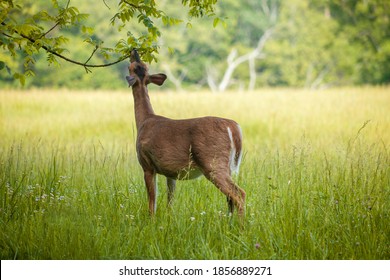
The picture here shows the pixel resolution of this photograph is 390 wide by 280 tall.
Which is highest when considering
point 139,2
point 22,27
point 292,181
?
point 139,2

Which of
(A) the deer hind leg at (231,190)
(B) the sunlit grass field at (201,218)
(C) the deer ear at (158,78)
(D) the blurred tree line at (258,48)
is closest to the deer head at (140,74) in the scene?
(C) the deer ear at (158,78)

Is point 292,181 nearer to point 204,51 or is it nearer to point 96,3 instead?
point 96,3

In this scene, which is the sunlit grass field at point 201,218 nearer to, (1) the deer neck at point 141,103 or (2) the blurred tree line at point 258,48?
(1) the deer neck at point 141,103

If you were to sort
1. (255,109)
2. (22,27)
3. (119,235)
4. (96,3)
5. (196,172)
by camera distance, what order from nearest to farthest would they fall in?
(22,27), (119,235), (196,172), (255,109), (96,3)

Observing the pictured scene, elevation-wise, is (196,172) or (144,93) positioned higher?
(144,93)

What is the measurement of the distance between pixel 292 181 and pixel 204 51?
30928 millimetres

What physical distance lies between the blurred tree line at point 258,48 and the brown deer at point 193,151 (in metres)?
26.2

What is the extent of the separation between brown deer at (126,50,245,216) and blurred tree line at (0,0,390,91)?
26156 millimetres

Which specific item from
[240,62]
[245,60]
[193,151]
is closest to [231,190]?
[193,151]

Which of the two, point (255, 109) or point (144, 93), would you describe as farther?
point (255, 109)

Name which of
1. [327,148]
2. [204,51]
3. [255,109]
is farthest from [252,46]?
[327,148]

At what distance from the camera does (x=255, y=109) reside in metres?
14.2

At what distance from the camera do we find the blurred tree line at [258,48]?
32219 mm

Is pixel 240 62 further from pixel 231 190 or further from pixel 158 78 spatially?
pixel 231 190
